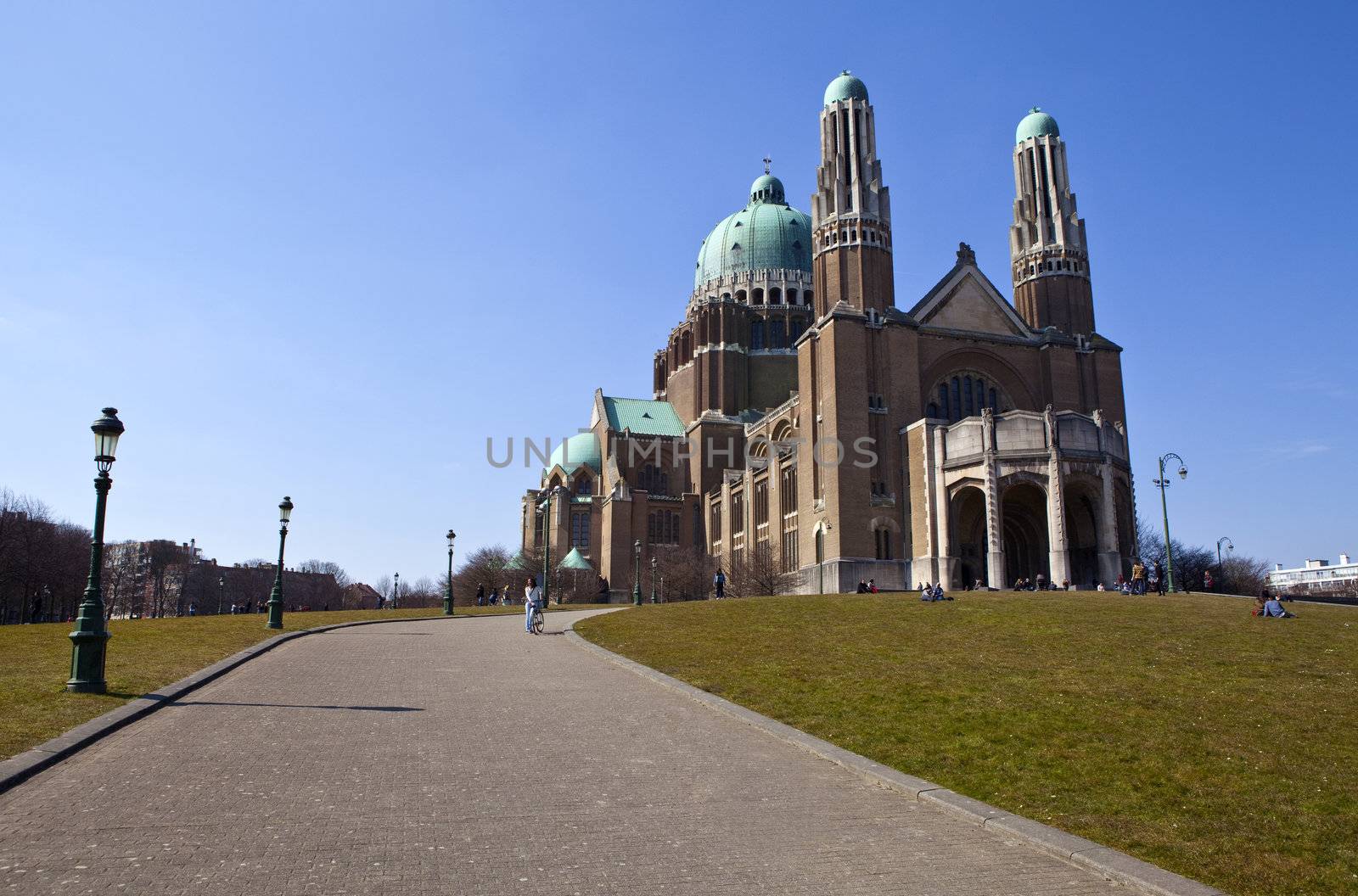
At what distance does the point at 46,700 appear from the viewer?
12.0 meters

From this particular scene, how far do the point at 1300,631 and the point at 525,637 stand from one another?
16.3 meters

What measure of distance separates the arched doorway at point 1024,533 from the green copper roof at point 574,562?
31.7 meters

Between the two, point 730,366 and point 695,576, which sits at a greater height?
point 730,366

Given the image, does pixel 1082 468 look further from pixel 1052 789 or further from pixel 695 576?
pixel 1052 789

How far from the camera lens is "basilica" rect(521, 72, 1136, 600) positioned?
4662 cm

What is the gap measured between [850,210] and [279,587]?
131 feet

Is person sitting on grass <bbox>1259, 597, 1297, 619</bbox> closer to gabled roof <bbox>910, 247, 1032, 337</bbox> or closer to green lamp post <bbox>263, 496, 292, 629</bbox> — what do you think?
green lamp post <bbox>263, 496, 292, 629</bbox>

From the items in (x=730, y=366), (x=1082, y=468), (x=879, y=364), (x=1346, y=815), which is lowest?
(x=1346, y=815)

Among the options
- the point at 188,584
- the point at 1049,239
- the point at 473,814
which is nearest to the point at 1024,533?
the point at 1049,239

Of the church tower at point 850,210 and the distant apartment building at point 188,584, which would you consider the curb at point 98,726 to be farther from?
the distant apartment building at point 188,584

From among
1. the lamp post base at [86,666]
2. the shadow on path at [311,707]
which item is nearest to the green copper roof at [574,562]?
the lamp post base at [86,666]

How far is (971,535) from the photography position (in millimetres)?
52250

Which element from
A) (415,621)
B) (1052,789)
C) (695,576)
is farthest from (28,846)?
(695,576)

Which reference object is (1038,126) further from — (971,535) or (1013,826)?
(1013,826)
